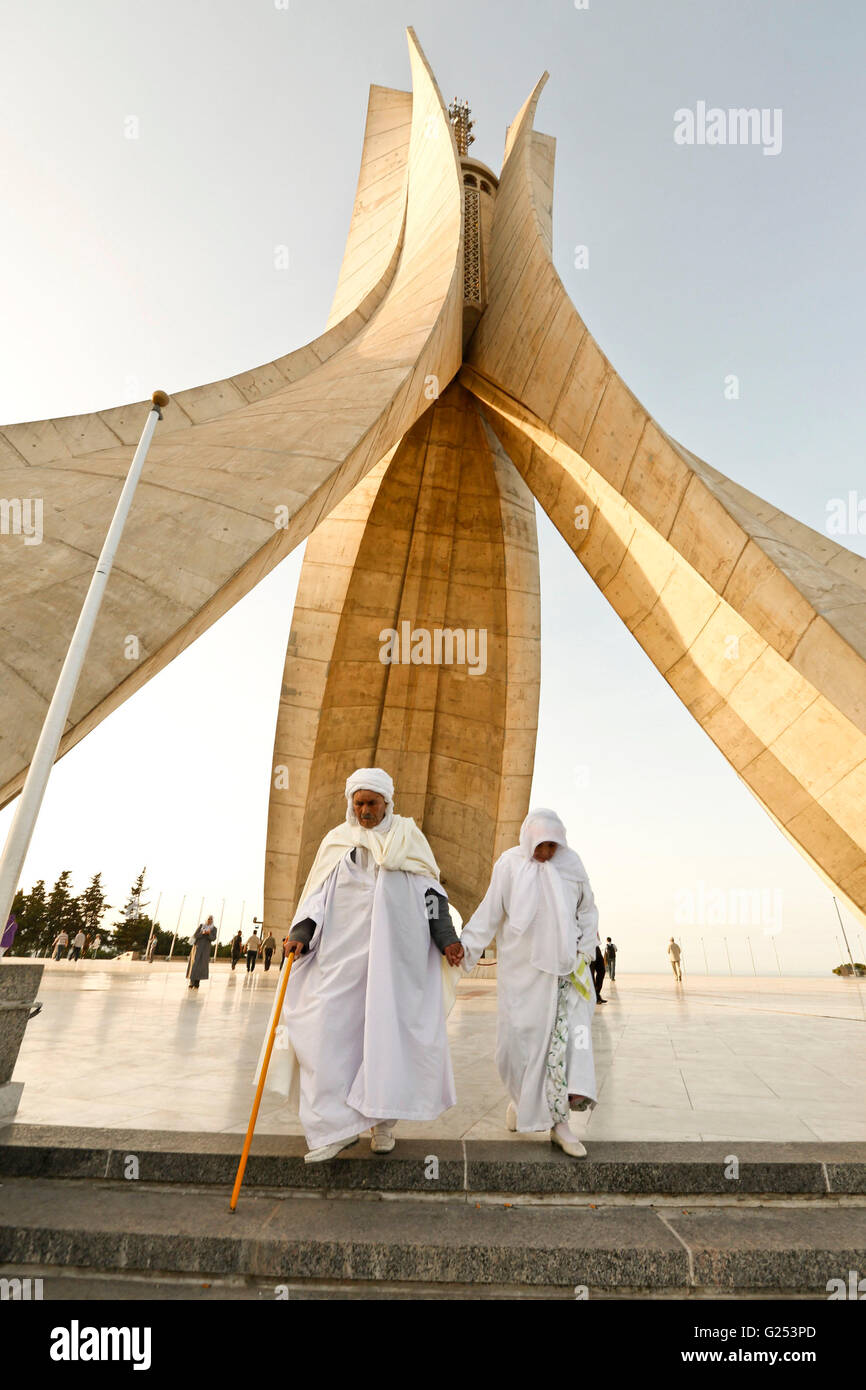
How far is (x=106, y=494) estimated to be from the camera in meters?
4.85

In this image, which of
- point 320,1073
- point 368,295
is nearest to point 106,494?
point 320,1073

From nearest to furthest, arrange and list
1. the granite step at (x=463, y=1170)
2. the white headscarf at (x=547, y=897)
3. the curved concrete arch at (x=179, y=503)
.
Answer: the granite step at (x=463, y=1170), the white headscarf at (x=547, y=897), the curved concrete arch at (x=179, y=503)

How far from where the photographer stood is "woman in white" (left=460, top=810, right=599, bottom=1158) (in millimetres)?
2783

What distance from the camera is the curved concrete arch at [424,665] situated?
43.4 ft

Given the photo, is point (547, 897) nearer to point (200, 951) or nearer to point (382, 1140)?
point (382, 1140)

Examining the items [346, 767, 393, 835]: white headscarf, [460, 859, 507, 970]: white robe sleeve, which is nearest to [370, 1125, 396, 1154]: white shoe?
[460, 859, 507, 970]: white robe sleeve

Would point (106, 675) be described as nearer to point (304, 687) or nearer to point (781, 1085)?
point (781, 1085)

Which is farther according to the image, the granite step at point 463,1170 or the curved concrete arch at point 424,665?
the curved concrete arch at point 424,665

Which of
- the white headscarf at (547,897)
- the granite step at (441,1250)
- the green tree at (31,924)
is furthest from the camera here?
the green tree at (31,924)

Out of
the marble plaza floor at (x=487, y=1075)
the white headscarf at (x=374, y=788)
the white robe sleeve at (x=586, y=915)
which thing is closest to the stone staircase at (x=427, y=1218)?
the marble plaza floor at (x=487, y=1075)

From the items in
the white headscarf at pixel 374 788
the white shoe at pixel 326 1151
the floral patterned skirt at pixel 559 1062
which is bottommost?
the white shoe at pixel 326 1151

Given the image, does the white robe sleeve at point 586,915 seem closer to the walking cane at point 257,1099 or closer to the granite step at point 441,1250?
the granite step at point 441,1250

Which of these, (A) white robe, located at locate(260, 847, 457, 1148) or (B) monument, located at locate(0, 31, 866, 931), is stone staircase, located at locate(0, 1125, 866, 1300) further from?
(B) monument, located at locate(0, 31, 866, 931)

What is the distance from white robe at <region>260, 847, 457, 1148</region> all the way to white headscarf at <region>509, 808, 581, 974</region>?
392mm
